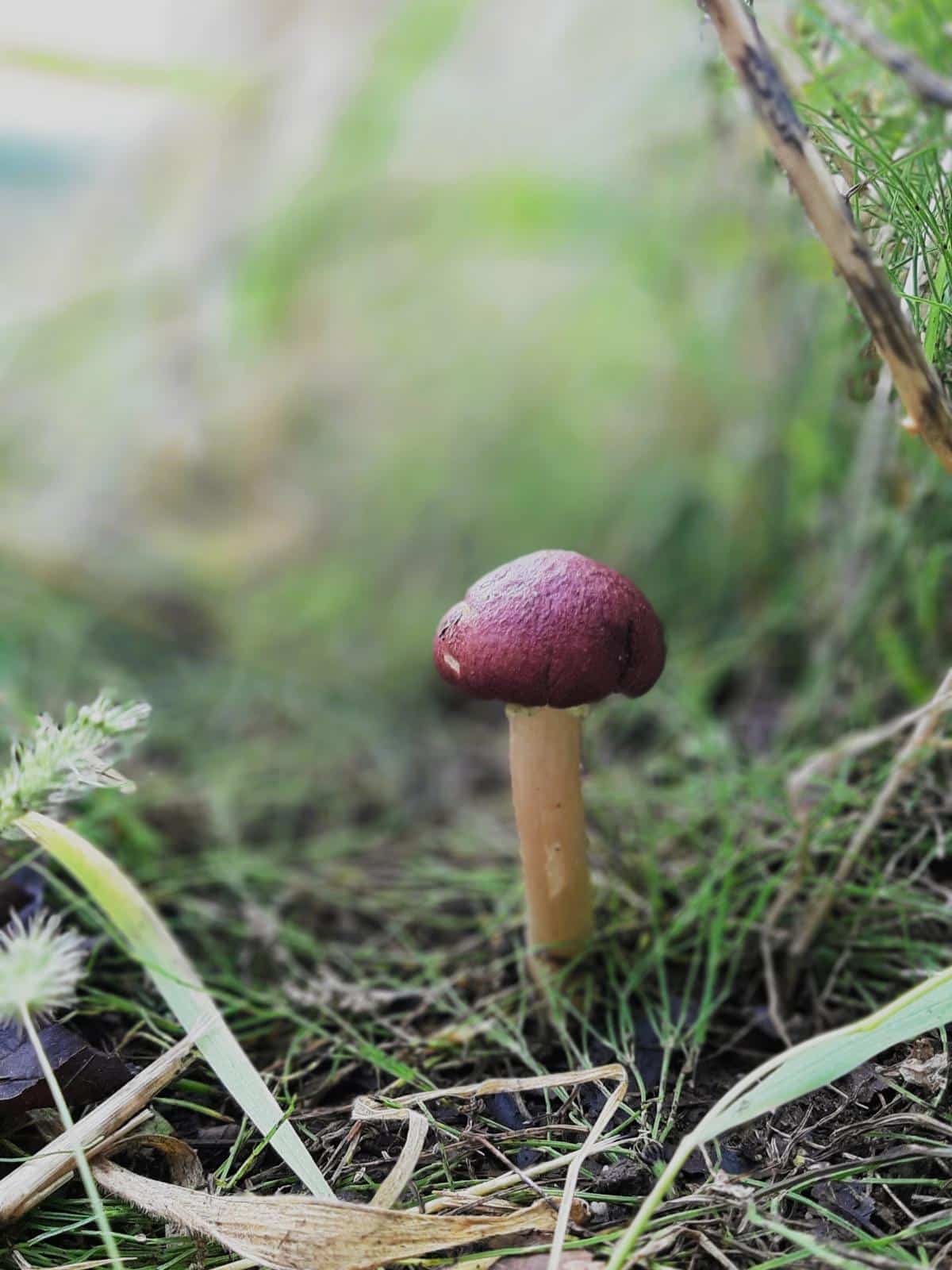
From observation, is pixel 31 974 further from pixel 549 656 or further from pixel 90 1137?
pixel 549 656

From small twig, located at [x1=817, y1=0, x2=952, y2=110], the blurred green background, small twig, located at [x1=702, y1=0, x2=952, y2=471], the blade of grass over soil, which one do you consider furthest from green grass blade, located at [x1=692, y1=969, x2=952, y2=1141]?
the blurred green background

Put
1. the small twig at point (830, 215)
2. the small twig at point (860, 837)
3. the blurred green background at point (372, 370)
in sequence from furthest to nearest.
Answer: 1. the blurred green background at point (372, 370)
2. the small twig at point (860, 837)
3. the small twig at point (830, 215)

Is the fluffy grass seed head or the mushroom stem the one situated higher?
the fluffy grass seed head

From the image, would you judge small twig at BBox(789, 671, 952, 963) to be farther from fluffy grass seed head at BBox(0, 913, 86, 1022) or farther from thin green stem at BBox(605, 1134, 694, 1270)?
fluffy grass seed head at BBox(0, 913, 86, 1022)

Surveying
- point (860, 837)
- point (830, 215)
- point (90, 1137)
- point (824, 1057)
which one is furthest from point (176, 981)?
point (830, 215)

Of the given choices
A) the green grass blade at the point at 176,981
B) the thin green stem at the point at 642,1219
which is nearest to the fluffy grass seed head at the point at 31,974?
the green grass blade at the point at 176,981

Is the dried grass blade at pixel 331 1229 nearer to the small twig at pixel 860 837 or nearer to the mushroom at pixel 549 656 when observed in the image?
the mushroom at pixel 549 656
